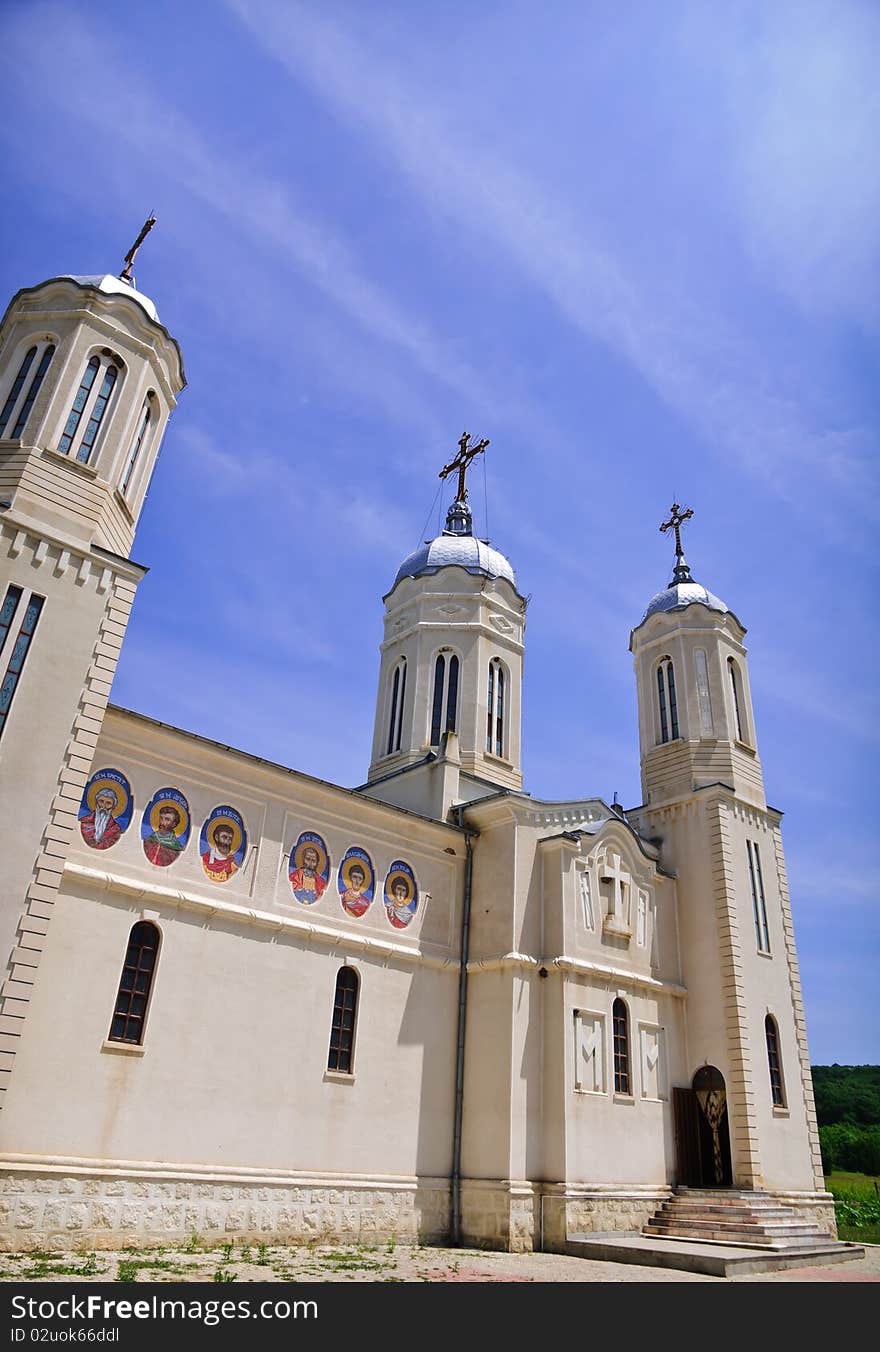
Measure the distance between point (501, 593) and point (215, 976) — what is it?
1537 centimetres

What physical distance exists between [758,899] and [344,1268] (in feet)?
48.3

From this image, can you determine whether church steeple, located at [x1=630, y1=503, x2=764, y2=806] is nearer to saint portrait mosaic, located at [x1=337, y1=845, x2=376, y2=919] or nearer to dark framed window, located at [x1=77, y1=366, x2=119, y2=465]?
saint portrait mosaic, located at [x1=337, y1=845, x2=376, y2=919]

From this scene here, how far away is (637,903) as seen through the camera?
21.8 meters

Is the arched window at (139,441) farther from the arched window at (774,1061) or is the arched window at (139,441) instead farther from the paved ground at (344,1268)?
the arched window at (774,1061)

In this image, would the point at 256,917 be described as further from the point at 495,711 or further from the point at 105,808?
the point at 495,711

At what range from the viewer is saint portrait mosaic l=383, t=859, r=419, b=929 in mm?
18766

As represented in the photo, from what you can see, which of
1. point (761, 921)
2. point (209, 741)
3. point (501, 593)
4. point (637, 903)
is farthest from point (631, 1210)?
point (501, 593)

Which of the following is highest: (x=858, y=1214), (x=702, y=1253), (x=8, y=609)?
(x=8, y=609)

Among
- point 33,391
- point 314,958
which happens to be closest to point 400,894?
point 314,958

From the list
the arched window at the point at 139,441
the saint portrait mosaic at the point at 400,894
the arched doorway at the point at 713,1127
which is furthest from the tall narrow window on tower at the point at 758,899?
the arched window at the point at 139,441

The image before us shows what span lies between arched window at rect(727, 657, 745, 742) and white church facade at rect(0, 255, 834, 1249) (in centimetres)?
85

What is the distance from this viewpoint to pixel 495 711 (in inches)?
1022

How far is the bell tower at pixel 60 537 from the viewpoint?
41.7 ft

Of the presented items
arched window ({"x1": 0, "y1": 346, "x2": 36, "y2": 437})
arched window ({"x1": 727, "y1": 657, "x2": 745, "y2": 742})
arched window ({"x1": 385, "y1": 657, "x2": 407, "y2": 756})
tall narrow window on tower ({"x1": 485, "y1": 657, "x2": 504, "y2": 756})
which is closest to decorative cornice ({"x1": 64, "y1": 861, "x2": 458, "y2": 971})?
tall narrow window on tower ({"x1": 485, "y1": 657, "x2": 504, "y2": 756})
